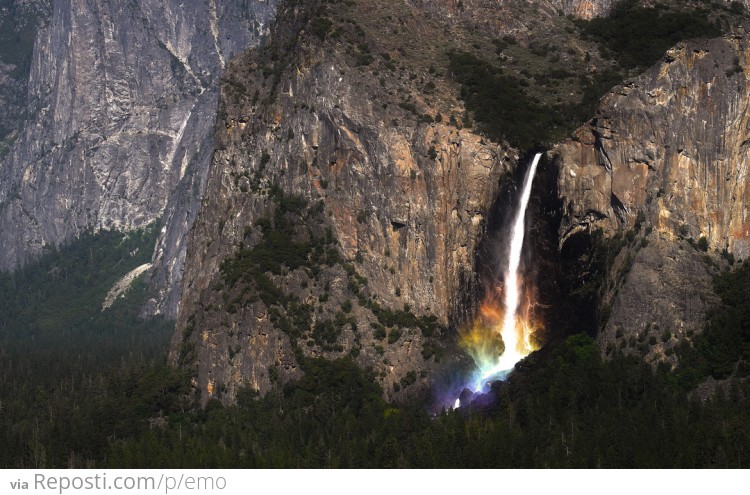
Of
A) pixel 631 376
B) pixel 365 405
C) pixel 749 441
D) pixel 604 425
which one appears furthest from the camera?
pixel 365 405

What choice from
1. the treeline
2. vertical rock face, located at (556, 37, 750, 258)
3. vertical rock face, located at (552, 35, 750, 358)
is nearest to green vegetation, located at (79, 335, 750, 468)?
the treeline

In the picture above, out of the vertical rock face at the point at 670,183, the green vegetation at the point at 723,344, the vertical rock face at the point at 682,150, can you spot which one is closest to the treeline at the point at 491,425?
the green vegetation at the point at 723,344

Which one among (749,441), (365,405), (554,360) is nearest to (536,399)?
(554,360)

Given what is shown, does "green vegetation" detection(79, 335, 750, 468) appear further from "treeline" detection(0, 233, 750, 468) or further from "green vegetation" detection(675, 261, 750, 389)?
"green vegetation" detection(675, 261, 750, 389)

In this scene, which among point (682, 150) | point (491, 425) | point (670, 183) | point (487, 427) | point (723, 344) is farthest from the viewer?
point (682, 150)

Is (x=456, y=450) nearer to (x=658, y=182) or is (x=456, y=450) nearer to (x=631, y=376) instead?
(x=631, y=376)

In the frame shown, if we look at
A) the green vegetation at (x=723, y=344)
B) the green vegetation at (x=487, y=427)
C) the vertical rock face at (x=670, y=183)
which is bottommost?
the green vegetation at (x=487, y=427)

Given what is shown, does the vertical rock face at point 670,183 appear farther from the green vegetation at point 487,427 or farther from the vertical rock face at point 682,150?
the green vegetation at point 487,427

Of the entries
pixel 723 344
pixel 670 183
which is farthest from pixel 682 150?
pixel 723 344

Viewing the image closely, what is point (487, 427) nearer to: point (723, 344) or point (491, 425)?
point (491, 425)
